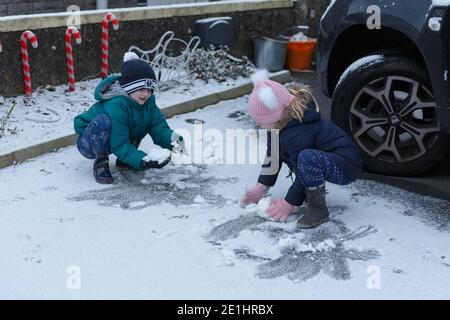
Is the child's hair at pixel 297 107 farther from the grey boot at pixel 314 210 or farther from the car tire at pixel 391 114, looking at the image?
the car tire at pixel 391 114

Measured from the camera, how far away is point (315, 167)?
13.2ft

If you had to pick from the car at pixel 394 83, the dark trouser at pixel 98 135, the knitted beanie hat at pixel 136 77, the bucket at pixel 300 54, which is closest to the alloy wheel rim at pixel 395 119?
the car at pixel 394 83

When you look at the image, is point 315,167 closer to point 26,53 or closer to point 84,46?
point 26,53

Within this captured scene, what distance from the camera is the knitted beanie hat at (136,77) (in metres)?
4.70

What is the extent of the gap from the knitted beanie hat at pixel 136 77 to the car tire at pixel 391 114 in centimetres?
125

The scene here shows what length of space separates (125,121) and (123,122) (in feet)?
0.09

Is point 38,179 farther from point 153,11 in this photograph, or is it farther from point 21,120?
point 153,11

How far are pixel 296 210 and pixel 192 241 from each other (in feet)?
2.50

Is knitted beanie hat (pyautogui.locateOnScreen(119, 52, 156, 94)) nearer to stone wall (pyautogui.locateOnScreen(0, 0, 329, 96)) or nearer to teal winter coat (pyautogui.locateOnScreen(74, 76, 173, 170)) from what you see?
teal winter coat (pyautogui.locateOnScreen(74, 76, 173, 170))

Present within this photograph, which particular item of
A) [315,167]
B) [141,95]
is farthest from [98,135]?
[315,167]
